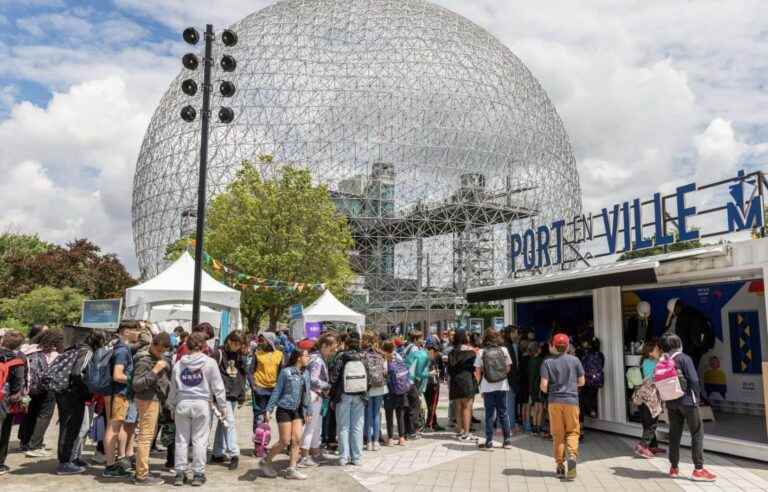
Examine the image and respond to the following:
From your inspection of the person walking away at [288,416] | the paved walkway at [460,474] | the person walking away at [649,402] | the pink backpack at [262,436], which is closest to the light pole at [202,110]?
the paved walkway at [460,474]

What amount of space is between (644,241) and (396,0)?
4177 centimetres

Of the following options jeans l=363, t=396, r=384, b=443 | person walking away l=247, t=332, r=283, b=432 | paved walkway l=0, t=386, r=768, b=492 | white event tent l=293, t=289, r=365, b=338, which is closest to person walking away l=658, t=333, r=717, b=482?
paved walkway l=0, t=386, r=768, b=492

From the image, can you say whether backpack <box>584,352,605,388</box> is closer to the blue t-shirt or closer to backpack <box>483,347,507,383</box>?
backpack <box>483,347,507,383</box>

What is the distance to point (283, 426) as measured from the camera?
7.20 meters

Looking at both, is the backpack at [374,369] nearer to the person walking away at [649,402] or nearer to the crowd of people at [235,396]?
the crowd of people at [235,396]

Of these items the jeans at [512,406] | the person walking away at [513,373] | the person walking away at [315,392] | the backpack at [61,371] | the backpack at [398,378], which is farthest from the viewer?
the jeans at [512,406]

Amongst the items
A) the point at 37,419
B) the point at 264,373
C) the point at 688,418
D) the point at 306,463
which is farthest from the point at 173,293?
the point at 688,418

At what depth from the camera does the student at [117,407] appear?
7.14 m

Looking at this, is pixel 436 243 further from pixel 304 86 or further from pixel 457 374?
pixel 457 374

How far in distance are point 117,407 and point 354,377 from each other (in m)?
2.96

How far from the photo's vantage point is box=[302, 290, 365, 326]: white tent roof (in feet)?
64.6

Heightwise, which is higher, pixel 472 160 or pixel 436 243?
pixel 472 160

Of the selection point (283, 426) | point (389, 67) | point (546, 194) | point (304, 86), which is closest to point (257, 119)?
point (304, 86)

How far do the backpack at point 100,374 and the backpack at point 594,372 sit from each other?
7437 mm
